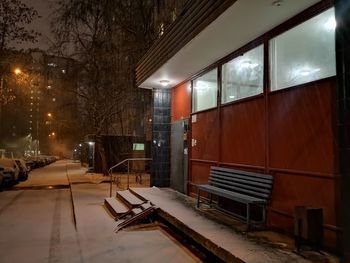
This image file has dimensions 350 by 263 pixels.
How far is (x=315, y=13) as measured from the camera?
5.31m

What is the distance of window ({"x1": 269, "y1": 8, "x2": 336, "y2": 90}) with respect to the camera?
16.8 ft

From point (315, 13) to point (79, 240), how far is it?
604 cm

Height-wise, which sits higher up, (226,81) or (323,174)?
(226,81)

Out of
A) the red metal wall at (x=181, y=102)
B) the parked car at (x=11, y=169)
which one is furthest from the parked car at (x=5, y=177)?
the red metal wall at (x=181, y=102)

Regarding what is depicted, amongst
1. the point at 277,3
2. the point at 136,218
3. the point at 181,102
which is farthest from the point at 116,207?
the point at 277,3

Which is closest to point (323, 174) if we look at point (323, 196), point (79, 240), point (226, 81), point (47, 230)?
point (323, 196)

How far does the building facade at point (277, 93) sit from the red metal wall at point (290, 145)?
0.02m

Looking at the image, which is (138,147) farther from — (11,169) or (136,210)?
(136,210)

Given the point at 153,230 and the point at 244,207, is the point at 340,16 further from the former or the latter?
the point at 153,230

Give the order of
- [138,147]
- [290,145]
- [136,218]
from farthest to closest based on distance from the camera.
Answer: [138,147] → [136,218] → [290,145]

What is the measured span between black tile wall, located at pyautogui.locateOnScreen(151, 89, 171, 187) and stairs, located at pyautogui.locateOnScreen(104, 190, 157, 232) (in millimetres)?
1277

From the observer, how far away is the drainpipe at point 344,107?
3771mm

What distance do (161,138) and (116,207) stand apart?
3.36 meters

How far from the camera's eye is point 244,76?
7523mm
